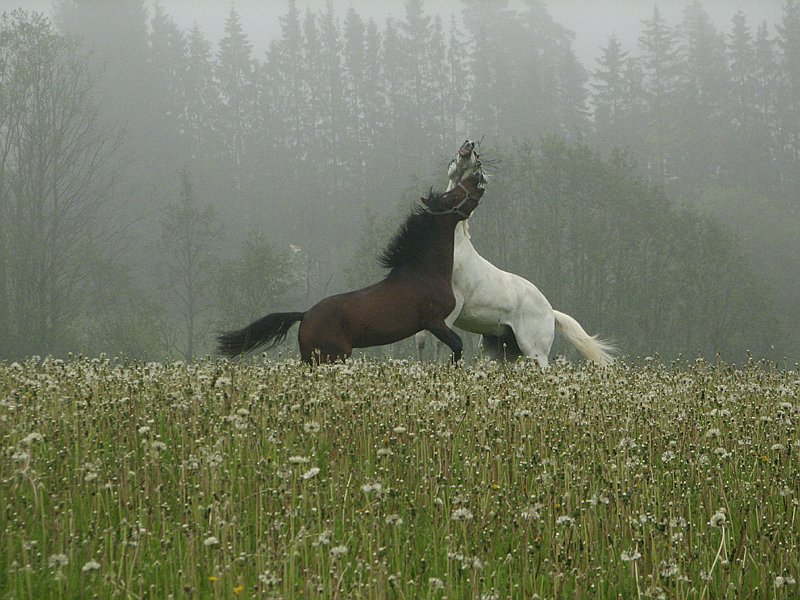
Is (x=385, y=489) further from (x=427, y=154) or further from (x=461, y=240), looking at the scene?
(x=427, y=154)

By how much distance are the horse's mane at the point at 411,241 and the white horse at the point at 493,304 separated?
710 millimetres

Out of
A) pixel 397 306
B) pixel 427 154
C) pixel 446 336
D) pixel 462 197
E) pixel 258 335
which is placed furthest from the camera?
pixel 427 154

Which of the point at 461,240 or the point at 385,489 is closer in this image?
the point at 385,489

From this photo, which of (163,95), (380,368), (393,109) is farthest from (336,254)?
(380,368)

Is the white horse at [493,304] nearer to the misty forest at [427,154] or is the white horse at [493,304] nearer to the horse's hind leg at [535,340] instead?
the horse's hind leg at [535,340]

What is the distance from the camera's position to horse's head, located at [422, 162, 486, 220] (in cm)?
1140

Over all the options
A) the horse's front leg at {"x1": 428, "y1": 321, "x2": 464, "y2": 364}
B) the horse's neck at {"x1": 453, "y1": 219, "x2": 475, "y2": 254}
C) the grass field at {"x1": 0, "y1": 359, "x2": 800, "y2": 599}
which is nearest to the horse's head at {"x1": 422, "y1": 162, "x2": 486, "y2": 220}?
the horse's neck at {"x1": 453, "y1": 219, "x2": 475, "y2": 254}

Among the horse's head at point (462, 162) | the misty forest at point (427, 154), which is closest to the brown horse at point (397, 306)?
the horse's head at point (462, 162)

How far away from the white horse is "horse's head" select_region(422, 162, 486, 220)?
156mm

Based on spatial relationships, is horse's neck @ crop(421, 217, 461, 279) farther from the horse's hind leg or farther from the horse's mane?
the horse's hind leg

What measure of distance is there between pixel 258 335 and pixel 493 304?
332cm

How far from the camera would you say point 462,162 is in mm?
11859

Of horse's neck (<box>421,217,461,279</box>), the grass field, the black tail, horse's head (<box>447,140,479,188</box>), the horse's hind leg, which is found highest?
horse's head (<box>447,140,479,188</box>)

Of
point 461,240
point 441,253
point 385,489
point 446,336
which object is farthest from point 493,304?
point 385,489
